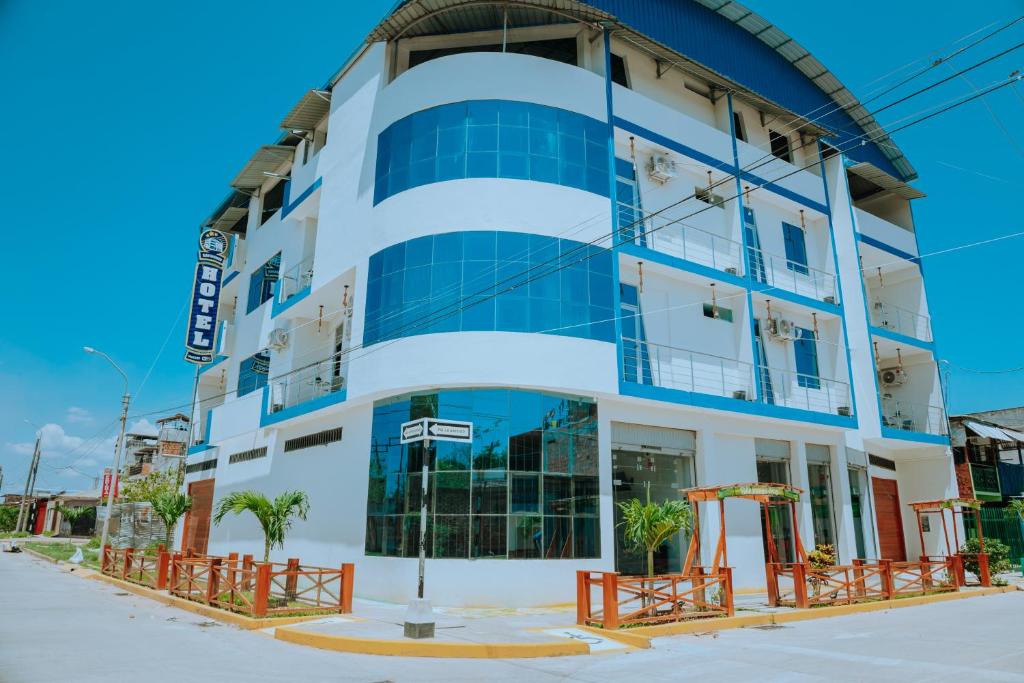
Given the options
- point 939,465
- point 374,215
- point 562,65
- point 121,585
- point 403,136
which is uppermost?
point 562,65

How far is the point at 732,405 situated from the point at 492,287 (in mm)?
8085

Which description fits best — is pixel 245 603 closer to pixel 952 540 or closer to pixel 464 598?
→ pixel 464 598

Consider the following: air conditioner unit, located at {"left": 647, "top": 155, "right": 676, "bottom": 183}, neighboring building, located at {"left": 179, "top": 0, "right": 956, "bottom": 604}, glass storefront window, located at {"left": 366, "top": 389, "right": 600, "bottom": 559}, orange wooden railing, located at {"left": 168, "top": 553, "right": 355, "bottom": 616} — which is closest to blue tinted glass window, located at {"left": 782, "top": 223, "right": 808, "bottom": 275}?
neighboring building, located at {"left": 179, "top": 0, "right": 956, "bottom": 604}

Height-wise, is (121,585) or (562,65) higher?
(562,65)

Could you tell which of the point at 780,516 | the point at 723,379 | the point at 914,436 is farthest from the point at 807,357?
the point at 914,436

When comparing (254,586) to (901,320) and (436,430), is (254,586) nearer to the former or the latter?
(436,430)

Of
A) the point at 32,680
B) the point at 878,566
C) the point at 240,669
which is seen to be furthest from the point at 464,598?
the point at 878,566

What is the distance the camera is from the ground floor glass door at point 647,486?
17531mm

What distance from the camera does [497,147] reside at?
18.0 m

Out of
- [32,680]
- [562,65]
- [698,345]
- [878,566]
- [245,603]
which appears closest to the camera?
[32,680]

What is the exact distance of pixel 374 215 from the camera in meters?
19.2

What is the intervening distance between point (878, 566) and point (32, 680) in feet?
55.5

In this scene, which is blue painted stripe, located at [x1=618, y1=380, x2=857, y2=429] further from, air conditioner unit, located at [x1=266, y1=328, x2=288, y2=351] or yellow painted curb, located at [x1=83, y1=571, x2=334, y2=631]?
air conditioner unit, located at [x1=266, y1=328, x2=288, y2=351]

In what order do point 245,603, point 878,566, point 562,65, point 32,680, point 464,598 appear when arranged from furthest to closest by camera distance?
point 562,65
point 878,566
point 464,598
point 245,603
point 32,680
